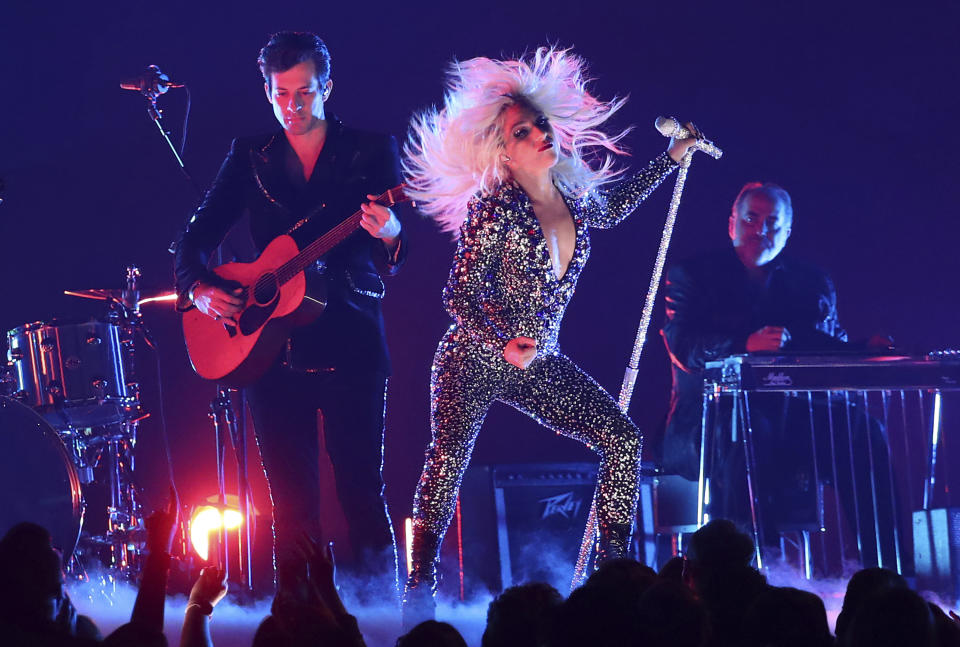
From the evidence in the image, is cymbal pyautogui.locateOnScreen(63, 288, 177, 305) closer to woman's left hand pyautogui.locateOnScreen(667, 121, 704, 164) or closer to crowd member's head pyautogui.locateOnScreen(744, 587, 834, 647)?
woman's left hand pyautogui.locateOnScreen(667, 121, 704, 164)

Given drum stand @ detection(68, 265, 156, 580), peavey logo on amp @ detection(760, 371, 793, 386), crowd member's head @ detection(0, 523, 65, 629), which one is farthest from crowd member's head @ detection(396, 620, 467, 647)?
drum stand @ detection(68, 265, 156, 580)

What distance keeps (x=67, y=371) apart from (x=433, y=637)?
502 cm

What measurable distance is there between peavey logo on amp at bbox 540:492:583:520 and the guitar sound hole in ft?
7.38

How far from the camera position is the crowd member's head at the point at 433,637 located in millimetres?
2049

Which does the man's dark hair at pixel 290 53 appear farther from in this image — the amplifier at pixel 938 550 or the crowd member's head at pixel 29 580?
the amplifier at pixel 938 550

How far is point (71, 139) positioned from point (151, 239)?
2.71ft

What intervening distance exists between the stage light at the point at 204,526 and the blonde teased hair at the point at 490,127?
261cm

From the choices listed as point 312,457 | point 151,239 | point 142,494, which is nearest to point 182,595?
point 142,494

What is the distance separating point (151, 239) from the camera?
7.31 meters

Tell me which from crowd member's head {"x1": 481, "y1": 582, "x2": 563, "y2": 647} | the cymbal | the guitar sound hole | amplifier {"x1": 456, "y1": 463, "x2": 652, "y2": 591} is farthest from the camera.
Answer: the cymbal

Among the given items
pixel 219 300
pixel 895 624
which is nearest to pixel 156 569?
pixel 895 624

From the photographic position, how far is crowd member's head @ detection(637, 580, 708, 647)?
2088 mm

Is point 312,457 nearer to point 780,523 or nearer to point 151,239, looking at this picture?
point 780,523

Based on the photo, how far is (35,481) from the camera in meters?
5.22
